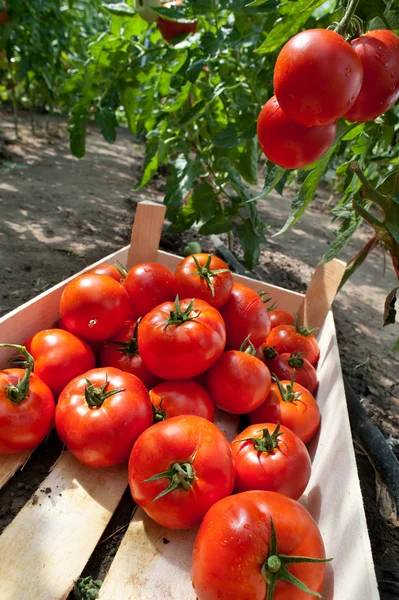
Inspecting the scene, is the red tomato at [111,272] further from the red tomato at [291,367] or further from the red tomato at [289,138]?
the red tomato at [289,138]

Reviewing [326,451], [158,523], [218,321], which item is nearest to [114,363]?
[218,321]

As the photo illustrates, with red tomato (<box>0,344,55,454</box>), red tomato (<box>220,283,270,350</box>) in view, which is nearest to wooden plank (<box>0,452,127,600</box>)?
red tomato (<box>0,344,55,454</box>)

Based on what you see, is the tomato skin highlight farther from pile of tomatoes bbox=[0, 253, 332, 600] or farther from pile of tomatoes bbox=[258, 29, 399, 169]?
pile of tomatoes bbox=[258, 29, 399, 169]

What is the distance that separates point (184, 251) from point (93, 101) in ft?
3.01

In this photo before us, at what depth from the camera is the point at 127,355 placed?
134 centimetres

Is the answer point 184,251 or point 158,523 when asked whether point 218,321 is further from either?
point 184,251

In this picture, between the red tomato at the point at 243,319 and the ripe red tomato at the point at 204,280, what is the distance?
1.4 inches

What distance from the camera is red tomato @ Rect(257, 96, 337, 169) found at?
2.36ft

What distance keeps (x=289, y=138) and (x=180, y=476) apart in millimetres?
640

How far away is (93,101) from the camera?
2.48m

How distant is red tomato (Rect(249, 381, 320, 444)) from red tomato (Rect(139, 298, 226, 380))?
209mm

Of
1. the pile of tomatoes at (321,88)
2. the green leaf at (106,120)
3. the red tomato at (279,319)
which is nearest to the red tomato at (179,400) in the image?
the red tomato at (279,319)

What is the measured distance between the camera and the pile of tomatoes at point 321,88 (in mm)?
649

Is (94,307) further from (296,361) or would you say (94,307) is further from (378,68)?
(378,68)
